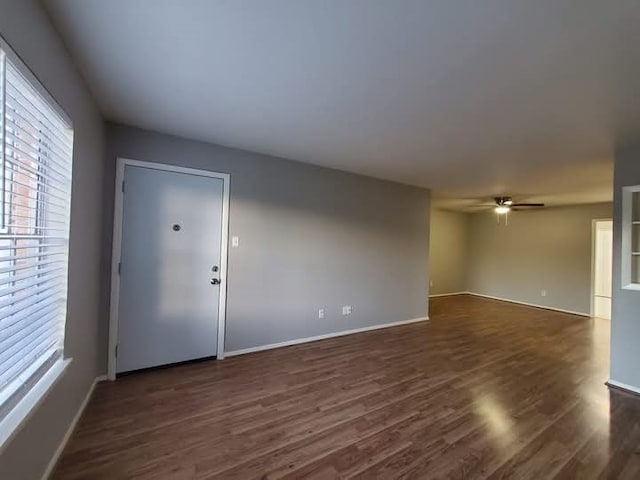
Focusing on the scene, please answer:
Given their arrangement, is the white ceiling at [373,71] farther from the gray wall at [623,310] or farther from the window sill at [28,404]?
the window sill at [28,404]

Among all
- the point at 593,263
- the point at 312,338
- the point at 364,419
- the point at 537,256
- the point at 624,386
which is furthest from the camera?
the point at 537,256

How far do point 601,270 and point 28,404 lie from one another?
840cm

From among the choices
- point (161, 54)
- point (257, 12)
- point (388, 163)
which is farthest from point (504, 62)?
point (388, 163)

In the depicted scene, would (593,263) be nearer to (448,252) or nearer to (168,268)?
(448,252)

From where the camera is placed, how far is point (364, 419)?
7.48 feet

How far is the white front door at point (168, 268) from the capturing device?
114 inches

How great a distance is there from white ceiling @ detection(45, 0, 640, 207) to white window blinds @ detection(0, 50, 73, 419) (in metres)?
0.48

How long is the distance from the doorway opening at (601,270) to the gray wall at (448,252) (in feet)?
9.03

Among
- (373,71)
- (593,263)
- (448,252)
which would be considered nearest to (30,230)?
(373,71)

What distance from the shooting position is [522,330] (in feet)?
16.0

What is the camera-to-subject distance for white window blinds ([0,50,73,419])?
126 cm

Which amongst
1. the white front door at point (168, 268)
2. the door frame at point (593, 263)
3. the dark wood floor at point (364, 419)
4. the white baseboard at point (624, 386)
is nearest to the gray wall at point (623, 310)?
the white baseboard at point (624, 386)

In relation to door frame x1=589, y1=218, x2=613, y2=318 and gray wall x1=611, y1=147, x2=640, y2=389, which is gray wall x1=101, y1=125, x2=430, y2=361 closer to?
gray wall x1=611, y1=147, x2=640, y2=389

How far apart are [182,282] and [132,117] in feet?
5.26
